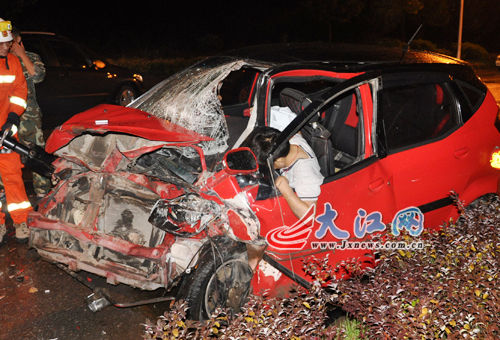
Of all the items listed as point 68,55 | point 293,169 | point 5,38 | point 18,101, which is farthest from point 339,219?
point 68,55

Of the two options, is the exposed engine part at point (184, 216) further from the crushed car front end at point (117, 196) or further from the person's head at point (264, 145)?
the person's head at point (264, 145)

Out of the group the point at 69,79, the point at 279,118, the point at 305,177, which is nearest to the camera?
the point at 305,177

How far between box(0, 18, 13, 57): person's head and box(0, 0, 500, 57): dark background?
808 inches

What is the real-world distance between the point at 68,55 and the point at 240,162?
22.7 feet

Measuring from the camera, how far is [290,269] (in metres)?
3.24

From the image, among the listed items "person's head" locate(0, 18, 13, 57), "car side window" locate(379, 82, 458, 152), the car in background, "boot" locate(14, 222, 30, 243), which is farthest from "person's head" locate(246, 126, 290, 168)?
the car in background

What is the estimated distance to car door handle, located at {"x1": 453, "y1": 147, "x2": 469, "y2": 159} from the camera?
3773mm

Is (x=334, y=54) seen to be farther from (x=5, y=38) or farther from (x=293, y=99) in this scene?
(x=5, y=38)

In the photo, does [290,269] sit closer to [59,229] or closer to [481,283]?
[481,283]

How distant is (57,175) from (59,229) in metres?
0.52

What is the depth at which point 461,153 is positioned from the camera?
3.80 meters

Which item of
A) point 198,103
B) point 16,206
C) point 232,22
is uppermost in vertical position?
point 198,103

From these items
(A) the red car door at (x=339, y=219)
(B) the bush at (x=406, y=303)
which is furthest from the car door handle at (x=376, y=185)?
(B) the bush at (x=406, y=303)

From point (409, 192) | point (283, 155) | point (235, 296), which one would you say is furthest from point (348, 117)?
point (235, 296)
